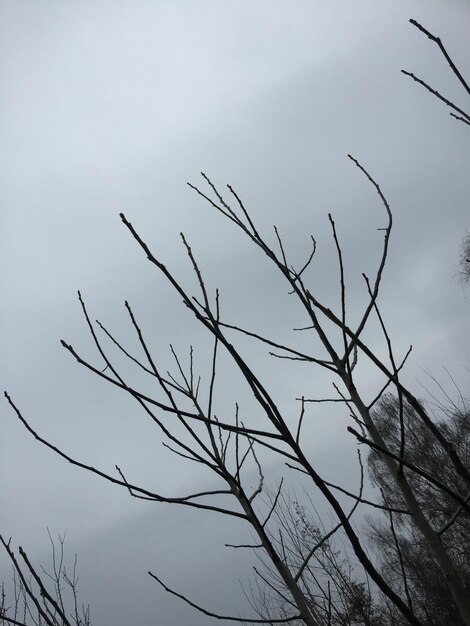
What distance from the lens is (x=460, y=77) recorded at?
1.15 metres

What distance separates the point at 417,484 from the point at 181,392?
9133 mm

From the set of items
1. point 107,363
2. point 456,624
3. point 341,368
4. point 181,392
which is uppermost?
point 181,392

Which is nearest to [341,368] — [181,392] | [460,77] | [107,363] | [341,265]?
[341,265]

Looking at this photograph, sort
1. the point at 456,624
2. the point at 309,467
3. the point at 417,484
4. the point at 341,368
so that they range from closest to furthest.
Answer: the point at 309,467, the point at 341,368, the point at 456,624, the point at 417,484

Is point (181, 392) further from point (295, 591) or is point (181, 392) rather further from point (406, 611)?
point (406, 611)

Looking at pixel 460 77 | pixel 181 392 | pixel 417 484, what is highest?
pixel 181 392

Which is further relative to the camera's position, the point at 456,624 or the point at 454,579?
the point at 456,624

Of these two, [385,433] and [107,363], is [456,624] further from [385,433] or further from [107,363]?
[107,363]

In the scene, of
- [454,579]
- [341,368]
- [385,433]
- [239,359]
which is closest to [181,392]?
[341,368]

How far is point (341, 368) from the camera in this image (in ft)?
5.24

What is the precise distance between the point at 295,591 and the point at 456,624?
9.30 metres

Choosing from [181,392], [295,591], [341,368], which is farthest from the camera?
[181,392]

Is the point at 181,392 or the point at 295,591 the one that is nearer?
the point at 295,591

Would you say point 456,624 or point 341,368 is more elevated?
point 341,368
